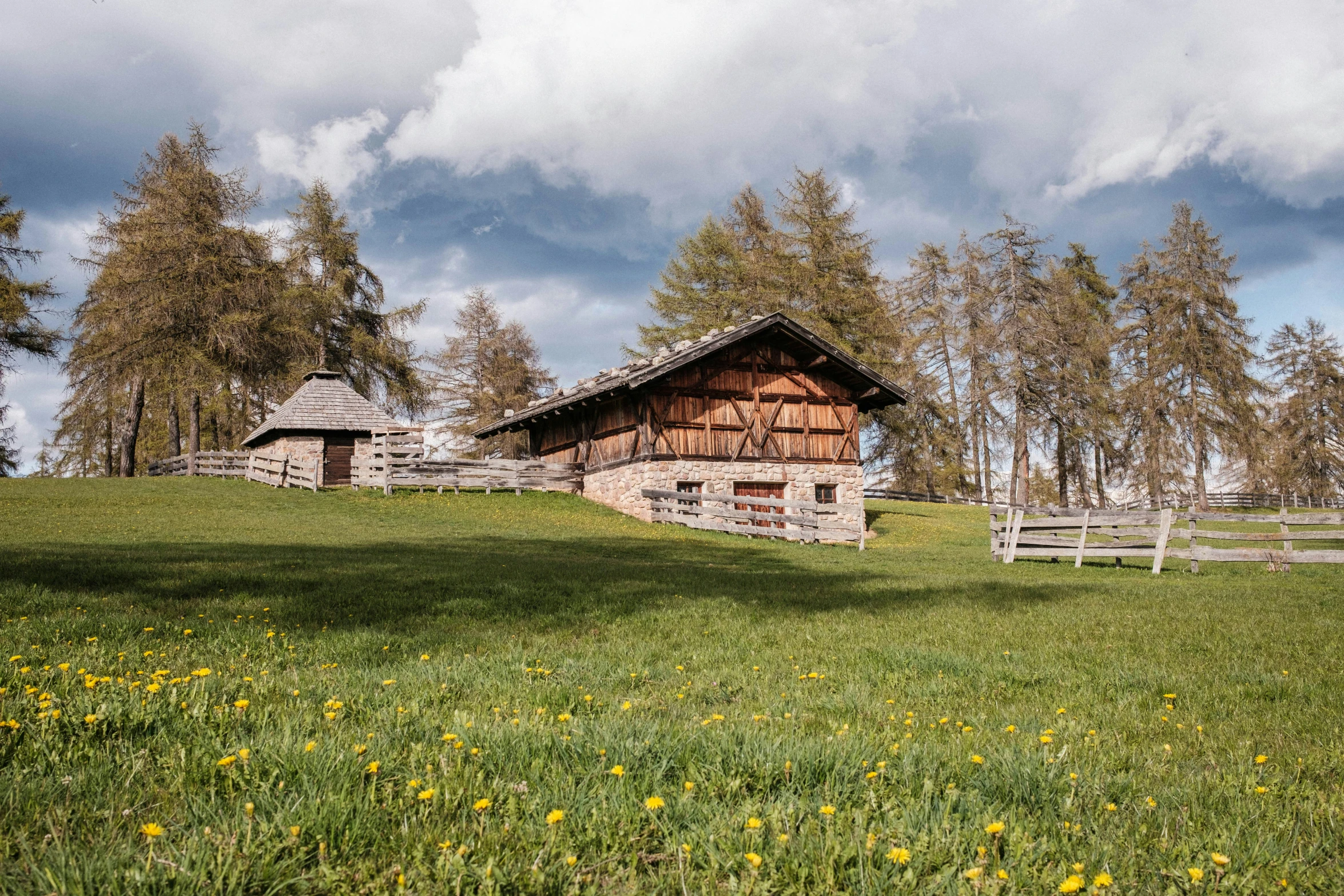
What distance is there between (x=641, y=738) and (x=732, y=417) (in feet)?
81.0

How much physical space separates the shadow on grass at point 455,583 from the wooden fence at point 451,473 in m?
13.2

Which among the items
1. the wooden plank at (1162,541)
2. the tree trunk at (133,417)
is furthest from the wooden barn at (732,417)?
the tree trunk at (133,417)

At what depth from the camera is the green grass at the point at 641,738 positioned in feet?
8.62

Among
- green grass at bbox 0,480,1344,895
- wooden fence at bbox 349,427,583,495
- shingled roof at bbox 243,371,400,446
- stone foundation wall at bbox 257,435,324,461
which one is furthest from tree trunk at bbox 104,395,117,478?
green grass at bbox 0,480,1344,895

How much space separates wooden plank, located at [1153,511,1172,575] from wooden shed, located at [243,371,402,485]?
96.5 ft

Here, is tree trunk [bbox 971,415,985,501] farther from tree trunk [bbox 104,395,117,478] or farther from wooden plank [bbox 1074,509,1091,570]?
tree trunk [bbox 104,395,117,478]

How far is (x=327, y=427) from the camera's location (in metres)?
33.7

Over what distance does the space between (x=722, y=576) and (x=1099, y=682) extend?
6.99 metres

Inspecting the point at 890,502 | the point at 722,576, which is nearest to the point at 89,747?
the point at 722,576

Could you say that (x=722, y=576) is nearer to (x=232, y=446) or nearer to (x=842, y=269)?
(x=842, y=269)

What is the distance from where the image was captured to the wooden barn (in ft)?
87.5

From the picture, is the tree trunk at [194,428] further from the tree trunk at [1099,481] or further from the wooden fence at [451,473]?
the tree trunk at [1099,481]

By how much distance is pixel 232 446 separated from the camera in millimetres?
44531

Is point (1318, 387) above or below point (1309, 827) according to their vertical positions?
above
